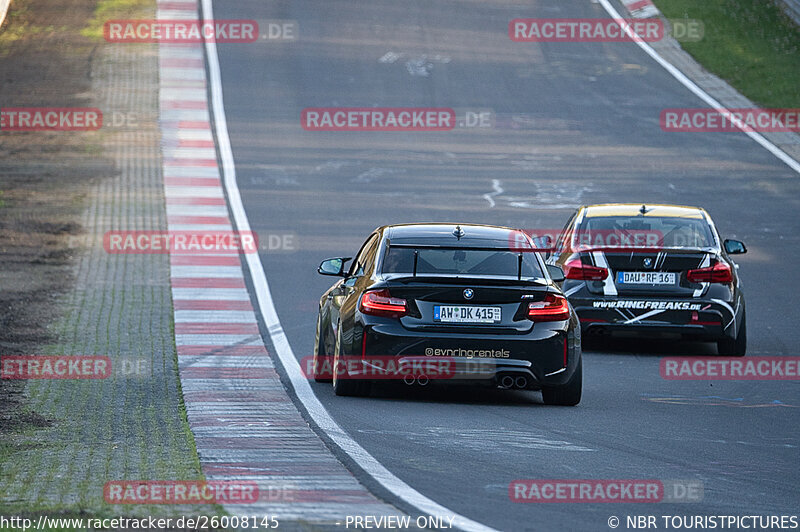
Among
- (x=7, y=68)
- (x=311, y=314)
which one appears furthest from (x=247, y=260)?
(x=7, y=68)

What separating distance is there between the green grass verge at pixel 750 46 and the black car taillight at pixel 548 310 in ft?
73.0

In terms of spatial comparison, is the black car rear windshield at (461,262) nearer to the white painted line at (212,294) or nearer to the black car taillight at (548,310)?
the black car taillight at (548,310)

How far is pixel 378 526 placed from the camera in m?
6.38

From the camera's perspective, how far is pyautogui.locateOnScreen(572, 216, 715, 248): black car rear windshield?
46.8 ft

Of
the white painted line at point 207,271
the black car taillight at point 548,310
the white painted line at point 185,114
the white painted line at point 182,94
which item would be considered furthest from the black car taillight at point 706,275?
the white painted line at point 182,94

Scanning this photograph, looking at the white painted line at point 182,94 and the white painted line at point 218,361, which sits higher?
the white painted line at point 182,94

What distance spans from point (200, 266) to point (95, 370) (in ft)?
23.2

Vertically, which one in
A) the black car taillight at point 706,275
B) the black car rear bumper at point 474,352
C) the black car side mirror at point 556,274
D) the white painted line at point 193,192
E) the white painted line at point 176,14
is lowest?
the black car rear bumper at point 474,352

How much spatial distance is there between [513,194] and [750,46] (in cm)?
1410

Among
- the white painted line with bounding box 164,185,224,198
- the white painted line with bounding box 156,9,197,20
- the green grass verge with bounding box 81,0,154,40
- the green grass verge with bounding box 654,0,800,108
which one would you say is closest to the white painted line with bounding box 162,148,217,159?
the white painted line with bounding box 164,185,224,198

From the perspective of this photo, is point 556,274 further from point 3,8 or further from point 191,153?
point 3,8

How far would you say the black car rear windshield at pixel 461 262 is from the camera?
10742mm

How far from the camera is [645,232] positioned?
1438 centimetres

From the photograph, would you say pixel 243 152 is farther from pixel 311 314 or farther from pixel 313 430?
pixel 313 430
